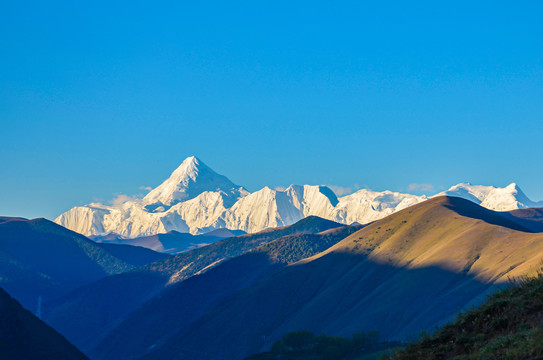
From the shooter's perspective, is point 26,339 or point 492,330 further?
point 26,339

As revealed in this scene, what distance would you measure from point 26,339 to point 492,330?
434 feet

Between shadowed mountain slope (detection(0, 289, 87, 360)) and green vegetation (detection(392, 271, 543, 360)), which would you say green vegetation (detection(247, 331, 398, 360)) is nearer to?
shadowed mountain slope (detection(0, 289, 87, 360))

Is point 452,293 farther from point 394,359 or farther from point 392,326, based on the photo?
point 394,359

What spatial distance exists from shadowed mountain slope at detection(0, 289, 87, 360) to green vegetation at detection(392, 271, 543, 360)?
121 m

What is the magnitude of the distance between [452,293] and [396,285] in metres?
27.2

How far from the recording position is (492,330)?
2088 cm

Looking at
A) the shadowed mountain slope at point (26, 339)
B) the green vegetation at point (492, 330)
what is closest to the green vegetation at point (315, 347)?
the shadowed mountain slope at point (26, 339)

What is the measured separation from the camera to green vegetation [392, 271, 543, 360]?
62.1 ft

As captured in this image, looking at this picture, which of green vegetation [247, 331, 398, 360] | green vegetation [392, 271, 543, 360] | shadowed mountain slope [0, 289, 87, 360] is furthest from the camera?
shadowed mountain slope [0, 289, 87, 360]

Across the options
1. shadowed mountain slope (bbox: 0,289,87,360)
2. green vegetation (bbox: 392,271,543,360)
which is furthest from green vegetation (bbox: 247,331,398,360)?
green vegetation (bbox: 392,271,543,360)

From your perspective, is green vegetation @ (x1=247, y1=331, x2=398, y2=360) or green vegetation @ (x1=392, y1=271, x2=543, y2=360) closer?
green vegetation @ (x1=392, y1=271, x2=543, y2=360)

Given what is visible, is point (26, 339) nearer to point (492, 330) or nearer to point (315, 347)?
point (315, 347)

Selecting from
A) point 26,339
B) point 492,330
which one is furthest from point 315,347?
point 492,330

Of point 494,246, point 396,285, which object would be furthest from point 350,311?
point 494,246
